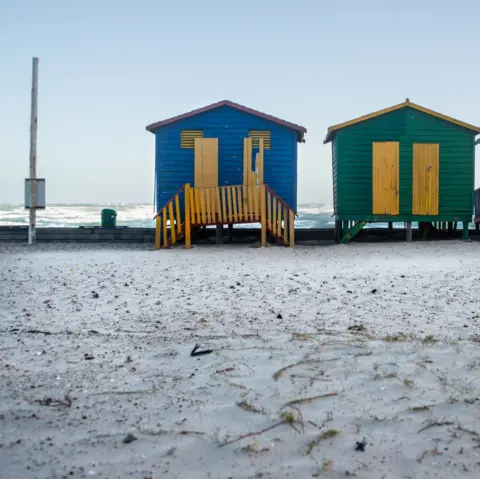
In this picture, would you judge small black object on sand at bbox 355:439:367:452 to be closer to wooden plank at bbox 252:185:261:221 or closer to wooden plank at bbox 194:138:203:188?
wooden plank at bbox 252:185:261:221

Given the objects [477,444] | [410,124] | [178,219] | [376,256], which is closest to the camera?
[477,444]

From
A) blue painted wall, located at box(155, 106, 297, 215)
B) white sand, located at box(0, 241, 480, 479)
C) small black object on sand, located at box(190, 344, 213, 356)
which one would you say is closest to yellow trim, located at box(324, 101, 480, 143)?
blue painted wall, located at box(155, 106, 297, 215)

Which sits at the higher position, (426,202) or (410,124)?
(410,124)

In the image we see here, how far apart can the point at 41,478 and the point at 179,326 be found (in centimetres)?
249

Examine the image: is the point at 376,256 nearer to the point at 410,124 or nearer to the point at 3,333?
the point at 410,124

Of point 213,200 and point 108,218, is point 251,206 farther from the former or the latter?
point 108,218

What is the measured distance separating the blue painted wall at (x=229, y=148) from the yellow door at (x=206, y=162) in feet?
0.44

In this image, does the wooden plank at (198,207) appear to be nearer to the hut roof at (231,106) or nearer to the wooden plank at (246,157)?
the wooden plank at (246,157)

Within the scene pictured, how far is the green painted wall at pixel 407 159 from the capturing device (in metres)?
14.1

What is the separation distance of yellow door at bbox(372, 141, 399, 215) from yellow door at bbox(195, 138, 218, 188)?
4730mm

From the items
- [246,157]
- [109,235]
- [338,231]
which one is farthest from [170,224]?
[338,231]

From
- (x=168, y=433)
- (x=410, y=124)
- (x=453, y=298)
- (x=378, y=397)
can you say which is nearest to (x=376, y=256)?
(x=453, y=298)

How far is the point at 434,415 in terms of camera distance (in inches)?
101

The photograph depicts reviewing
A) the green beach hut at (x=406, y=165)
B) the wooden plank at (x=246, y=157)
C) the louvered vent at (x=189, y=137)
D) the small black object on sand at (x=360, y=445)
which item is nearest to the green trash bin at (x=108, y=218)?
the louvered vent at (x=189, y=137)
